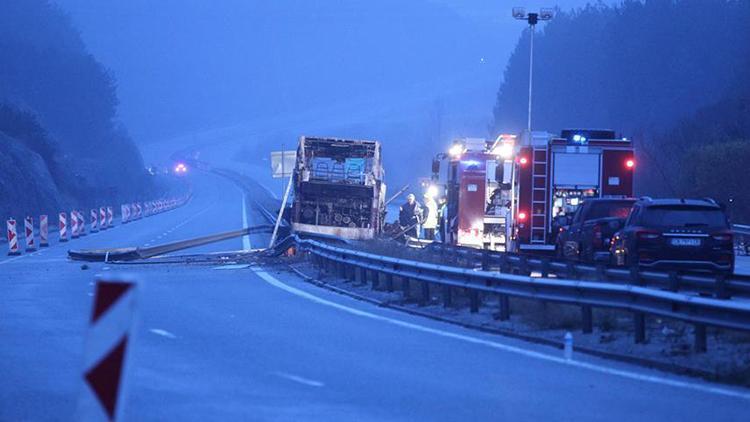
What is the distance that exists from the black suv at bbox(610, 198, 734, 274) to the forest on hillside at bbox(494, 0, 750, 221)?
96.7 ft

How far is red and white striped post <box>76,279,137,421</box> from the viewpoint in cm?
598

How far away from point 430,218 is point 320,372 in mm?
30974

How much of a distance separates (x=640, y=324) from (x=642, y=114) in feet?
215

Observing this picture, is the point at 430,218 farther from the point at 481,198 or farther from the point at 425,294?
the point at 425,294

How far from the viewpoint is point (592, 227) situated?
23.4 metres

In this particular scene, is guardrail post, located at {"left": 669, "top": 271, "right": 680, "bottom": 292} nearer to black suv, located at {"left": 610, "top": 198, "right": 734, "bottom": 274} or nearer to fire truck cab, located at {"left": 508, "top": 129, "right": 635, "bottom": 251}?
black suv, located at {"left": 610, "top": 198, "right": 734, "bottom": 274}

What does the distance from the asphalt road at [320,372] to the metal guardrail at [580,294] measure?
0.86 meters

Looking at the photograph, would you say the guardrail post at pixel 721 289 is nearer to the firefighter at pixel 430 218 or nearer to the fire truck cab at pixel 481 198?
the fire truck cab at pixel 481 198

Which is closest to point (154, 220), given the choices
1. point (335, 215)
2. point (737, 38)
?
point (335, 215)

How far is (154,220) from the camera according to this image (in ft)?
224

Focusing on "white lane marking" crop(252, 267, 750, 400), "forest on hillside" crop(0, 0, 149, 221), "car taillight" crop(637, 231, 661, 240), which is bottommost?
"white lane marking" crop(252, 267, 750, 400)

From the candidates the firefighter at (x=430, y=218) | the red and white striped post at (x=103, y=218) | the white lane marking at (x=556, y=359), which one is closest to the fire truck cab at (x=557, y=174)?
the white lane marking at (x=556, y=359)

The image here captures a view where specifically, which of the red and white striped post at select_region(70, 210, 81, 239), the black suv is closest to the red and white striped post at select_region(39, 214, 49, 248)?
the red and white striped post at select_region(70, 210, 81, 239)

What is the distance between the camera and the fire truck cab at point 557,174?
27.4 metres
